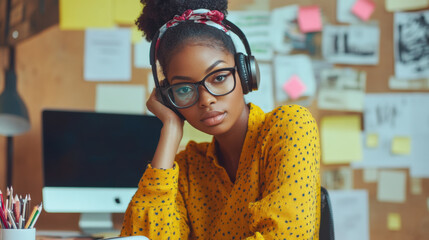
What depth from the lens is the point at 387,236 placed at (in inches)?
64.0

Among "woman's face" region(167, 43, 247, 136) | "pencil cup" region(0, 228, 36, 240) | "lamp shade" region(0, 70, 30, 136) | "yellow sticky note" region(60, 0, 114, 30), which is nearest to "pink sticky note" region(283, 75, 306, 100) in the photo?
"yellow sticky note" region(60, 0, 114, 30)

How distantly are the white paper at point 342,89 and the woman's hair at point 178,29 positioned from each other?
0.82m

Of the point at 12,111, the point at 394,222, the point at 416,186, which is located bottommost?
the point at 394,222

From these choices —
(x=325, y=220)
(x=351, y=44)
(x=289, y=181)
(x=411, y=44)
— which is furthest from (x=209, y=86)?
(x=411, y=44)

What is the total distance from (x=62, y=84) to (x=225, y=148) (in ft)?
3.26

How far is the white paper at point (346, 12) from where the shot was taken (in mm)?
1662

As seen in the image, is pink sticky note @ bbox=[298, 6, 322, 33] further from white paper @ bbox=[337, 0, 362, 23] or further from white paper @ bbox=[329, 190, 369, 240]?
white paper @ bbox=[329, 190, 369, 240]

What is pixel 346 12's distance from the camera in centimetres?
166

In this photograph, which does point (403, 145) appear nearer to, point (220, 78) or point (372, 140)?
point (372, 140)

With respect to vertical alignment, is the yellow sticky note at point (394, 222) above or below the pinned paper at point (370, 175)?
below

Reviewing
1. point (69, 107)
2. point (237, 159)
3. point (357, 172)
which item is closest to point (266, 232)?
point (237, 159)

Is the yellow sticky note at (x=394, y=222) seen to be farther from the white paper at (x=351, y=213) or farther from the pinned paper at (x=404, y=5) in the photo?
the pinned paper at (x=404, y=5)

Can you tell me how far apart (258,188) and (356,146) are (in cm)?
91

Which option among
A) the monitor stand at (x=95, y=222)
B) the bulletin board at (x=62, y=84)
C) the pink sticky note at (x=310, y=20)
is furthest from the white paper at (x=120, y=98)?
the pink sticky note at (x=310, y=20)
